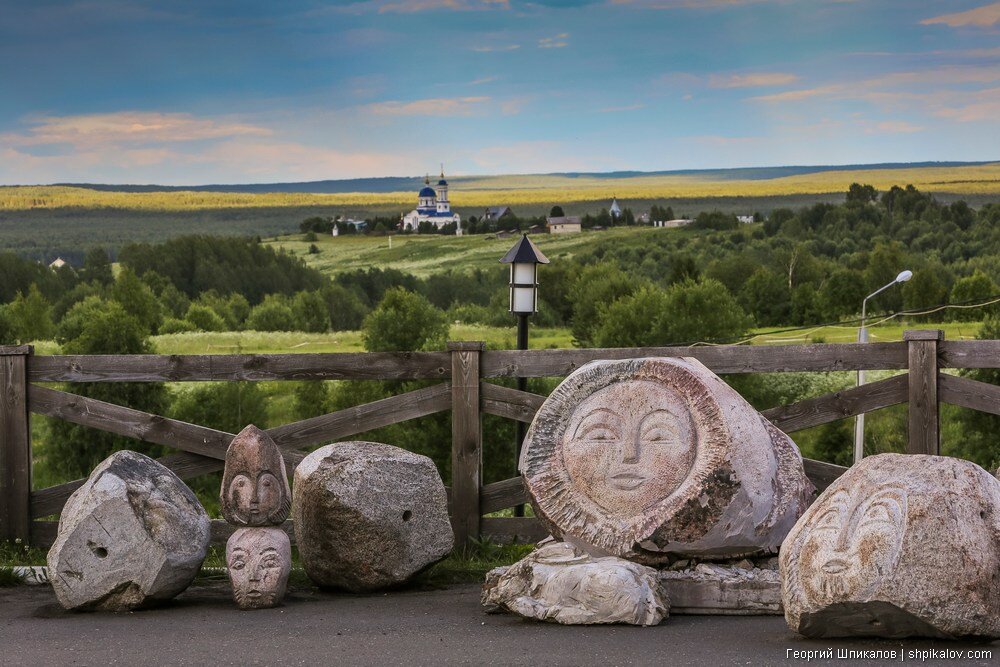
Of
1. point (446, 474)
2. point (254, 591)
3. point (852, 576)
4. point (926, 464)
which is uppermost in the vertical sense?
point (926, 464)

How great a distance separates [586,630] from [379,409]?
2972mm

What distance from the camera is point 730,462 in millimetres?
7148

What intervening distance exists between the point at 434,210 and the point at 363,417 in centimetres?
11279

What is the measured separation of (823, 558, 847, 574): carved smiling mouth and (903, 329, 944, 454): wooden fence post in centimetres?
286

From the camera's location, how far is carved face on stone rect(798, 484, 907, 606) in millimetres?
5746

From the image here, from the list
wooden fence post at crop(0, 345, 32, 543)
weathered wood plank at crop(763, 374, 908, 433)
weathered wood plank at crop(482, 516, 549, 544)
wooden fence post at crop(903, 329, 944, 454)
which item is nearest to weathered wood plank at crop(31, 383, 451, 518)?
wooden fence post at crop(0, 345, 32, 543)

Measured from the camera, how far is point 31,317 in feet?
290

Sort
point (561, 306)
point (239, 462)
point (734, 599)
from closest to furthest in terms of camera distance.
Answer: point (734, 599)
point (239, 462)
point (561, 306)

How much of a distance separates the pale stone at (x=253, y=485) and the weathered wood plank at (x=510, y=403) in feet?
6.21

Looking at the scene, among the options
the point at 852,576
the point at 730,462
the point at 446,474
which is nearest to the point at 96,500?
the point at 730,462

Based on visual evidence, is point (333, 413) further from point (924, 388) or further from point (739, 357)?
point (924, 388)

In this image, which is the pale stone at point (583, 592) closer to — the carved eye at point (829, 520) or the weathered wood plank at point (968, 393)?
the carved eye at point (829, 520)

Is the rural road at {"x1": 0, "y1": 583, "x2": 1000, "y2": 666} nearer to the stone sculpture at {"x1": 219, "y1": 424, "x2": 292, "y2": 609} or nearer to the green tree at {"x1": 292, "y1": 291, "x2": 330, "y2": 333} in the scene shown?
the stone sculpture at {"x1": 219, "y1": 424, "x2": 292, "y2": 609}

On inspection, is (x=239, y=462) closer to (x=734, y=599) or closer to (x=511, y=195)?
(x=734, y=599)
